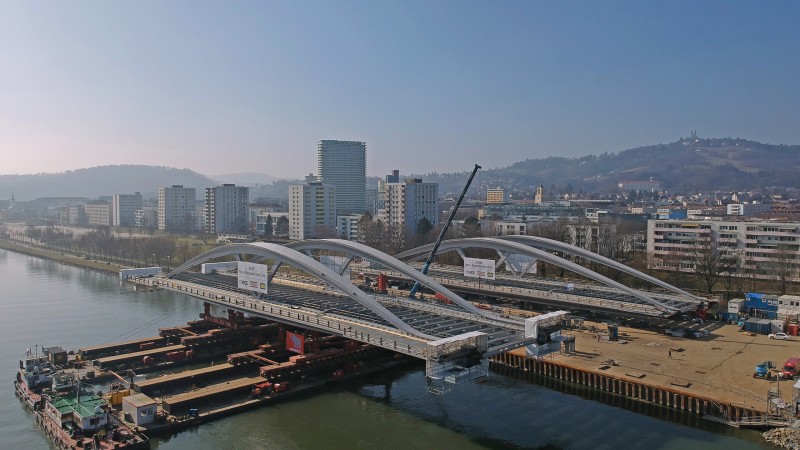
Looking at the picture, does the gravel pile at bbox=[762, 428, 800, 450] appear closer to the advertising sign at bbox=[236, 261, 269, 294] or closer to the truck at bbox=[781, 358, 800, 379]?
the truck at bbox=[781, 358, 800, 379]

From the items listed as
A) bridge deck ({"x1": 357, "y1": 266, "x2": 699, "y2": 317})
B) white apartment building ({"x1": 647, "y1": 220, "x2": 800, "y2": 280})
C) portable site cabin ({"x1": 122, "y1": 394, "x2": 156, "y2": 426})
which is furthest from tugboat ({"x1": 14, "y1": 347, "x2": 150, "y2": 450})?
white apartment building ({"x1": 647, "y1": 220, "x2": 800, "y2": 280})

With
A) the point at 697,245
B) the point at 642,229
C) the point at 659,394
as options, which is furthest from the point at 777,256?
the point at 659,394

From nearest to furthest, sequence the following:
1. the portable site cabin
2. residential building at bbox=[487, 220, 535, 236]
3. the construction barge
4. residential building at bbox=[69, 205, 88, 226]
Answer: the construction barge
the portable site cabin
residential building at bbox=[487, 220, 535, 236]
residential building at bbox=[69, 205, 88, 226]

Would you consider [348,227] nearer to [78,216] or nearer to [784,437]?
[784,437]

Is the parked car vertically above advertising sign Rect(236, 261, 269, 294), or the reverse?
advertising sign Rect(236, 261, 269, 294)

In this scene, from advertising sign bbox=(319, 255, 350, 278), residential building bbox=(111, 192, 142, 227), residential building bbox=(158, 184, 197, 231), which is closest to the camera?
advertising sign bbox=(319, 255, 350, 278)

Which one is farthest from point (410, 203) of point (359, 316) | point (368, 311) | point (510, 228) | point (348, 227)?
point (359, 316)

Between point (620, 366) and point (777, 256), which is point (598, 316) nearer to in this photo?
point (620, 366)
